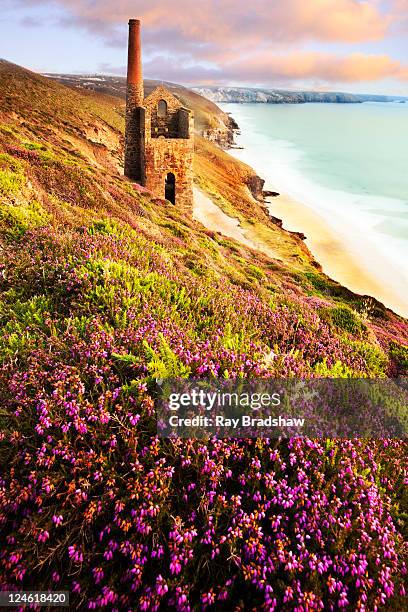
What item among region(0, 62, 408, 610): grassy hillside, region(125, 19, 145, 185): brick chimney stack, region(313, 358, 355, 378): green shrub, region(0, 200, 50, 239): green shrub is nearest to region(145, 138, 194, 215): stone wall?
region(125, 19, 145, 185): brick chimney stack

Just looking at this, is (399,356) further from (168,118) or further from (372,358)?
(168,118)

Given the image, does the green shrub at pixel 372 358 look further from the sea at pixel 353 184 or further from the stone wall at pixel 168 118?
the stone wall at pixel 168 118

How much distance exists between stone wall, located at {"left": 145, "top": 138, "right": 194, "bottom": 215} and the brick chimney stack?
989 mm

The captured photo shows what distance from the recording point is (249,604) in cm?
271

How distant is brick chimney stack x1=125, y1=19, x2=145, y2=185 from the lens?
30.0 m

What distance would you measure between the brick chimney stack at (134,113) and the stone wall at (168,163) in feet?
3.24

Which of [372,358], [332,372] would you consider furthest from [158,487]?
[372,358]

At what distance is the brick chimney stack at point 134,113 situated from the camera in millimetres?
29953

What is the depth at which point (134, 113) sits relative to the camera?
30.0m

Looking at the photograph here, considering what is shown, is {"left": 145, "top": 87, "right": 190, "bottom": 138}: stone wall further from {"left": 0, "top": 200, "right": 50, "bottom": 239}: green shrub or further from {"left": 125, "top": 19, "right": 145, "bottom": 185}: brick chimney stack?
{"left": 0, "top": 200, "right": 50, "bottom": 239}: green shrub

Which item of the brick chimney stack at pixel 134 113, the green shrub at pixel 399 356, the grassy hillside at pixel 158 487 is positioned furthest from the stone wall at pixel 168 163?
the grassy hillside at pixel 158 487

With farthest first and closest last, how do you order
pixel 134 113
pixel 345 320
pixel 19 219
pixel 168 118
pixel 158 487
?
pixel 168 118
pixel 134 113
pixel 345 320
pixel 19 219
pixel 158 487

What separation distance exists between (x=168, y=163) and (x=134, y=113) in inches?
190

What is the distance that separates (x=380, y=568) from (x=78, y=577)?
2.11 meters
